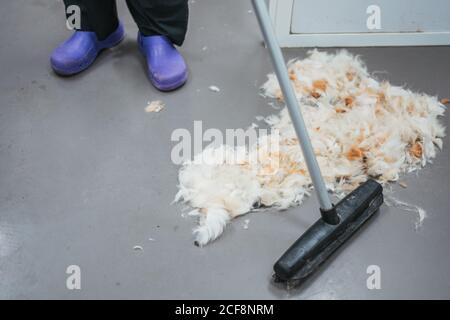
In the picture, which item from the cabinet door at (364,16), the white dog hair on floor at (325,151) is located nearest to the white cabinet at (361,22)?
the cabinet door at (364,16)

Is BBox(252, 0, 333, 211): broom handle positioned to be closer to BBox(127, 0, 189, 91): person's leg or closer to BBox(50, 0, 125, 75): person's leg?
BBox(127, 0, 189, 91): person's leg

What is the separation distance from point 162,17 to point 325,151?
0.68m

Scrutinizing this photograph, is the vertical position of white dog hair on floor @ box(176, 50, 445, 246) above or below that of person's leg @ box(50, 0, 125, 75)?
below

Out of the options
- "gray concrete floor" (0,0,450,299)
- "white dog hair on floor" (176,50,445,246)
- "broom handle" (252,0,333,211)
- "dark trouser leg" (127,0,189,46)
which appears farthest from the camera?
"dark trouser leg" (127,0,189,46)

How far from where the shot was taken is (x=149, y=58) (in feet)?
4.80

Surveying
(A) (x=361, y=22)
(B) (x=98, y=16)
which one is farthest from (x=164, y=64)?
(A) (x=361, y=22)

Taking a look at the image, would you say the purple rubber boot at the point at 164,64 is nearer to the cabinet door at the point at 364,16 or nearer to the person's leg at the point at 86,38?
the person's leg at the point at 86,38

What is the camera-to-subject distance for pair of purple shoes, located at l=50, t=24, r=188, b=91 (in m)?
1.42

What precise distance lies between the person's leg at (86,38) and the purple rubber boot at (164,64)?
0.47ft

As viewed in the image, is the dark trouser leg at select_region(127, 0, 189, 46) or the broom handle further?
the dark trouser leg at select_region(127, 0, 189, 46)

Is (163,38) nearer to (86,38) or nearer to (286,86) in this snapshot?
(86,38)

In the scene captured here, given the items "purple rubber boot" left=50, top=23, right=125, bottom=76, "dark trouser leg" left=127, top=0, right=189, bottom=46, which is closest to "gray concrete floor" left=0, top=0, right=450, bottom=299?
"purple rubber boot" left=50, top=23, right=125, bottom=76
